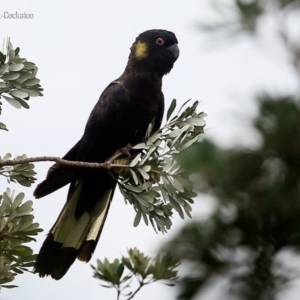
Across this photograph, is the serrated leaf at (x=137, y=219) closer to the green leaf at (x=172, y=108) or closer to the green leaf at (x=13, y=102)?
the green leaf at (x=172, y=108)

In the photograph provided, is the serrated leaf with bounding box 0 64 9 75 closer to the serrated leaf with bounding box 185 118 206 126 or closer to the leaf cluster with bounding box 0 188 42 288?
the leaf cluster with bounding box 0 188 42 288

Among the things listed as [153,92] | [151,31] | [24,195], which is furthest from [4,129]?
[151,31]

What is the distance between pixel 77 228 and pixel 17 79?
1529mm

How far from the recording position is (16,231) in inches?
124

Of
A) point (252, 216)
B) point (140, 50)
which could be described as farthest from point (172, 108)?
point (252, 216)

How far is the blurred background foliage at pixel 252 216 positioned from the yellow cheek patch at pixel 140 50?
174 inches

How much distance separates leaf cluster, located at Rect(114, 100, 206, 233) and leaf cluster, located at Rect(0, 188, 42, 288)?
0.56 meters

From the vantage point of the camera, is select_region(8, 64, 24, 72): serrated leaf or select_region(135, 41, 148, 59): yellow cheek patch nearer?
select_region(8, 64, 24, 72): serrated leaf

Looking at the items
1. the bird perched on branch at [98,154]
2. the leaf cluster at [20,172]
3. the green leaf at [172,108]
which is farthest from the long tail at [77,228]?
the green leaf at [172,108]

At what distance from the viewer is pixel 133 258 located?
1408 millimetres

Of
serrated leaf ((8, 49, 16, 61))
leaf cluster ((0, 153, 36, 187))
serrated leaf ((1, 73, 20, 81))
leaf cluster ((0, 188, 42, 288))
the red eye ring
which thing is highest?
the red eye ring

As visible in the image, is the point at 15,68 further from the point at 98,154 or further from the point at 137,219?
the point at 98,154

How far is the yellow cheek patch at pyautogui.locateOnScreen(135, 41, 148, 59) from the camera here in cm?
504

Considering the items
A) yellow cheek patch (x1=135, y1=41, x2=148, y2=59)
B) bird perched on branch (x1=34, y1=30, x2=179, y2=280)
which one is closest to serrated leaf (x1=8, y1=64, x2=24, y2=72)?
bird perched on branch (x1=34, y1=30, x2=179, y2=280)
